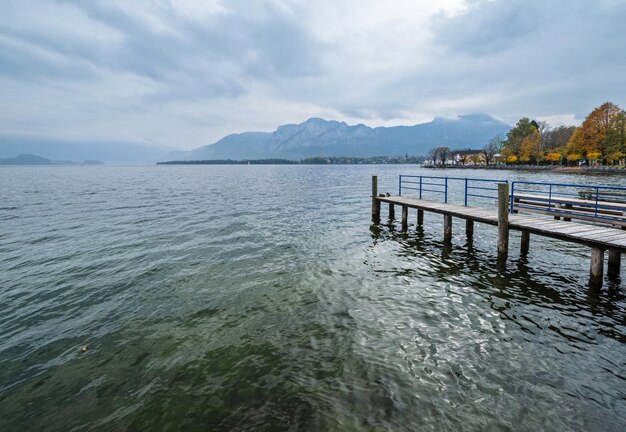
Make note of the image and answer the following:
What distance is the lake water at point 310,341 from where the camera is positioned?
5648 mm

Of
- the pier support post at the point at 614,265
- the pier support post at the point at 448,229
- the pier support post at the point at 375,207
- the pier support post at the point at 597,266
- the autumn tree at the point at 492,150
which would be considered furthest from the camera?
the autumn tree at the point at 492,150

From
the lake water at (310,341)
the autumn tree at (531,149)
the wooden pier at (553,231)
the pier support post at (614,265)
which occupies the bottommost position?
the lake water at (310,341)

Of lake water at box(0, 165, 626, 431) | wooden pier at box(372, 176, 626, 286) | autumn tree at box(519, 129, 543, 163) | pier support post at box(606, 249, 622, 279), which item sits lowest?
lake water at box(0, 165, 626, 431)

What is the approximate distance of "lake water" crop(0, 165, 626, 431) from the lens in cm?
565

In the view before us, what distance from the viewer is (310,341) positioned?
307 inches

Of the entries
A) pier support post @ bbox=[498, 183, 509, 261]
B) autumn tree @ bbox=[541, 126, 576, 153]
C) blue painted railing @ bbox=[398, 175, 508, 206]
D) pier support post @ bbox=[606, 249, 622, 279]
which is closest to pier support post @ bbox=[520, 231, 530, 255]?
pier support post @ bbox=[498, 183, 509, 261]

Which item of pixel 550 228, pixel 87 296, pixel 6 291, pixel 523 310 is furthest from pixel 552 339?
pixel 6 291

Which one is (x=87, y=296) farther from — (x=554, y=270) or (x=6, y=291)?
(x=554, y=270)

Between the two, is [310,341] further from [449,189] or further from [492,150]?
[492,150]

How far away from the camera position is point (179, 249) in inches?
627

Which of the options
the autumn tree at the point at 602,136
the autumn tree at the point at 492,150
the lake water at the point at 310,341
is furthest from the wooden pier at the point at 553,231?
the autumn tree at the point at 492,150

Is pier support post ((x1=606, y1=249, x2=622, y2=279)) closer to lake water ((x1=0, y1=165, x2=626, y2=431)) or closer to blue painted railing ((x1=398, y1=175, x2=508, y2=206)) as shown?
lake water ((x1=0, y1=165, x2=626, y2=431))

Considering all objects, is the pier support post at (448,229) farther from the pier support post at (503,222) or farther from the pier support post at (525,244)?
the pier support post at (503,222)

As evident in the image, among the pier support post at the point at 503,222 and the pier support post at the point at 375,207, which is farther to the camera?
the pier support post at the point at 375,207
